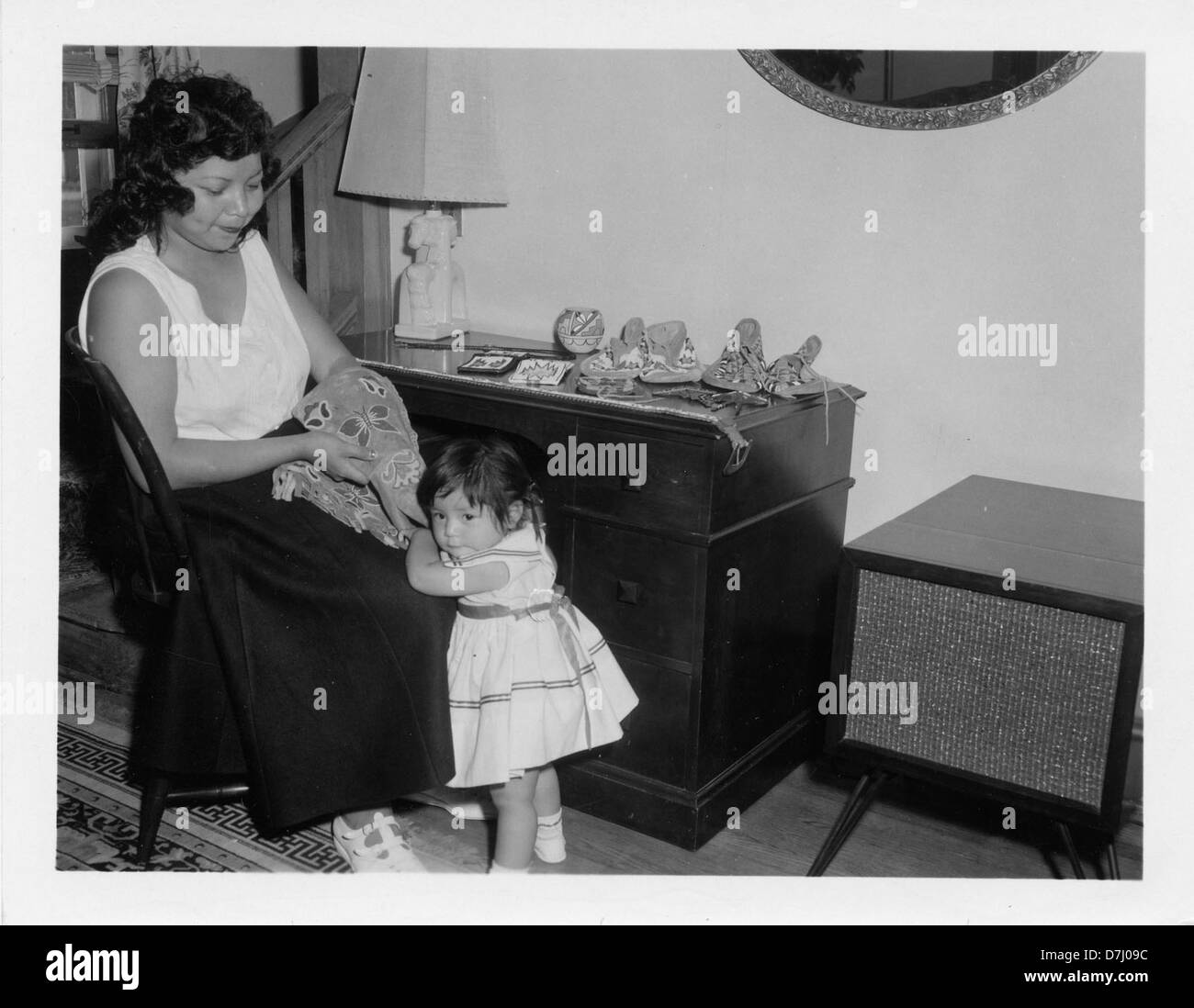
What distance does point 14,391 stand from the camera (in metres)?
1.71

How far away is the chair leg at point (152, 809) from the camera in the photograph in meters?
2.13

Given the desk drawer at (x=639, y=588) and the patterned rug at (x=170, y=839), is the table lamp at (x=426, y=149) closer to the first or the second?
the desk drawer at (x=639, y=588)

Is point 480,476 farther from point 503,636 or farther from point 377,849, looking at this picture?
point 377,849

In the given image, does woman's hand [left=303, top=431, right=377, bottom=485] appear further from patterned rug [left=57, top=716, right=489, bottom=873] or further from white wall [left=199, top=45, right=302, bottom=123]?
white wall [left=199, top=45, right=302, bottom=123]

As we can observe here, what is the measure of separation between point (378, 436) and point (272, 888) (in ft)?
2.46

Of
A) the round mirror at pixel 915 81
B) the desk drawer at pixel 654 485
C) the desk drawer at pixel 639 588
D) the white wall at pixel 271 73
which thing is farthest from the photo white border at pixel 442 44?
the white wall at pixel 271 73

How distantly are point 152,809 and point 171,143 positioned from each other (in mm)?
1142

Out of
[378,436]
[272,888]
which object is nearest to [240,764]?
[272,888]

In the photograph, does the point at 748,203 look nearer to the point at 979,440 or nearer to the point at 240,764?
the point at 979,440

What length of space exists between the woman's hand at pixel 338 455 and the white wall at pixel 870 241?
2.62 feet

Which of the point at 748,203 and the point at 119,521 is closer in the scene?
the point at 119,521

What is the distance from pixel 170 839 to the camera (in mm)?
2264

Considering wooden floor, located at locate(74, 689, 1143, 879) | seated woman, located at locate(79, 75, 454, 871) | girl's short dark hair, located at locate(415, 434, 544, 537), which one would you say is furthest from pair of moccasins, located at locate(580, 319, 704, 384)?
wooden floor, located at locate(74, 689, 1143, 879)

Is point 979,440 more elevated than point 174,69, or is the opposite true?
point 174,69
